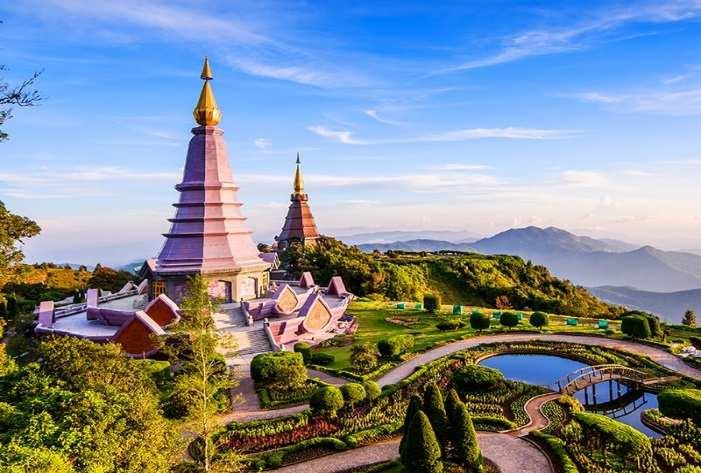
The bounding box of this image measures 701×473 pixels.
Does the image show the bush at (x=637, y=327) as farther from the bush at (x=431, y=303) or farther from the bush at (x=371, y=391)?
the bush at (x=371, y=391)

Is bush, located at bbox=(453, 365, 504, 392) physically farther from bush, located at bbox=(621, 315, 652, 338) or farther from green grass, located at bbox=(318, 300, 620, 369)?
bush, located at bbox=(621, 315, 652, 338)

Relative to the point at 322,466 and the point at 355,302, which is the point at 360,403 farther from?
the point at 355,302

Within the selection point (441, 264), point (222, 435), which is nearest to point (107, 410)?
point (222, 435)

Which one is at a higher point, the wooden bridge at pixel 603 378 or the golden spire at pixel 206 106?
the golden spire at pixel 206 106

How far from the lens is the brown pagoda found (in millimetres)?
66750

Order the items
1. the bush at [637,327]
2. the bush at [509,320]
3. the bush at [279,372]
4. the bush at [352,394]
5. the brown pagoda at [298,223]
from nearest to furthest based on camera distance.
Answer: the bush at [352,394] < the bush at [279,372] < the bush at [637,327] < the bush at [509,320] < the brown pagoda at [298,223]

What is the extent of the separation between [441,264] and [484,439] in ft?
188

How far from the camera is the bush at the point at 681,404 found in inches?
760

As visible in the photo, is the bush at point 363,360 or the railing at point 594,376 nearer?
the railing at point 594,376

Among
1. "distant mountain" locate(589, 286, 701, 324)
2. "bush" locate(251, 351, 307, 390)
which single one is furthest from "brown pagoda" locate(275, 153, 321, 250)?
"distant mountain" locate(589, 286, 701, 324)

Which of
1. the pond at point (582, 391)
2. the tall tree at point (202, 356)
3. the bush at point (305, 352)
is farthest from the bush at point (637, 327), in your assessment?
the tall tree at point (202, 356)

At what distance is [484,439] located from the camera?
62.0 feet

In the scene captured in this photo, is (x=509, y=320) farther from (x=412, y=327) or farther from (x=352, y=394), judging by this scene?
(x=352, y=394)

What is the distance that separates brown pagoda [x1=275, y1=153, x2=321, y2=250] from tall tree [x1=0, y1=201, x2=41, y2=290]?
48.1m
